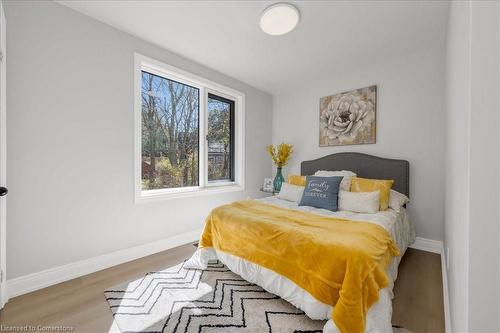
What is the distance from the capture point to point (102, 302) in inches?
69.0

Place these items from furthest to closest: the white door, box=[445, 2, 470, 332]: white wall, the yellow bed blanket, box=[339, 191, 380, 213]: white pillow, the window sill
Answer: the window sill < box=[339, 191, 380, 213]: white pillow < the white door < the yellow bed blanket < box=[445, 2, 470, 332]: white wall

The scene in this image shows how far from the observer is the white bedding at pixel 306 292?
1349 mm

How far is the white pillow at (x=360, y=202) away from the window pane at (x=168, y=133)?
80.1 inches

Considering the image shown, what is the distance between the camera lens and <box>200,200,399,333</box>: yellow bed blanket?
1306 mm

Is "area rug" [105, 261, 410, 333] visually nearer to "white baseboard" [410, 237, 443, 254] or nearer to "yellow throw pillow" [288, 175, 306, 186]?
"yellow throw pillow" [288, 175, 306, 186]

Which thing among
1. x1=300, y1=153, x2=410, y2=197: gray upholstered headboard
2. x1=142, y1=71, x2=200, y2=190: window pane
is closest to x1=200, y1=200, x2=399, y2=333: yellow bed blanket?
x1=142, y1=71, x2=200, y2=190: window pane

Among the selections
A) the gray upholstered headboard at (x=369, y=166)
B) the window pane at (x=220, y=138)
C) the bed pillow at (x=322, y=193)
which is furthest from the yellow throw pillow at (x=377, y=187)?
the window pane at (x=220, y=138)

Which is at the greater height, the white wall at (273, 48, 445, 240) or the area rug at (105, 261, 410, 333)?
the white wall at (273, 48, 445, 240)

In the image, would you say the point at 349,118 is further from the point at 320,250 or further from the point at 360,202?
the point at 320,250

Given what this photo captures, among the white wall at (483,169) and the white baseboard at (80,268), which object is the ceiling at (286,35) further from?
the white baseboard at (80,268)

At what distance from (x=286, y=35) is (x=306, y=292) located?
2.45 metres

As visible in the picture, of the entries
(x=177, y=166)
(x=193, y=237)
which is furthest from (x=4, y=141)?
(x=193, y=237)

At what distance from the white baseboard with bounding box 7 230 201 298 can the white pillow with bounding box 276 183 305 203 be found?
58.3 inches

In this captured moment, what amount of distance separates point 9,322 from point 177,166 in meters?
2.02
